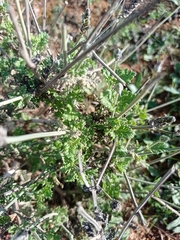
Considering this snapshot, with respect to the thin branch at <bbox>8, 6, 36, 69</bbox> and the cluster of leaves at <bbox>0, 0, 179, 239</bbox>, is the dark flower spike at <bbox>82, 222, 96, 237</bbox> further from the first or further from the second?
the thin branch at <bbox>8, 6, 36, 69</bbox>

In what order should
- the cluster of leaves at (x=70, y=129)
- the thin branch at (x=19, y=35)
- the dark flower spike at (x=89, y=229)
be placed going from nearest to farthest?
1. the thin branch at (x=19, y=35)
2. the dark flower spike at (x=89, y=229)
3. the cluster of leaves at (x=70, y=129)

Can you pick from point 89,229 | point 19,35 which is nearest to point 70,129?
point 89,229

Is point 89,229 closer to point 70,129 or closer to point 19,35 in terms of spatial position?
point 70,129

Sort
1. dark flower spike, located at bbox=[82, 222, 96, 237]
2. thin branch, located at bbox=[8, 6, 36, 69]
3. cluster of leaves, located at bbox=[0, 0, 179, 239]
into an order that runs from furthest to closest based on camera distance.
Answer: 1. cluster of leaves, located at bbox=[0, 0, 179, 239]
2. dark flower spike, located at bbox=[82, 222, 96, 237]
3. thin branch, located at bbox=[8, 6, 36, 69]

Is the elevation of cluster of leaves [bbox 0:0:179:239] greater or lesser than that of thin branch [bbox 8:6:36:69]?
lesser

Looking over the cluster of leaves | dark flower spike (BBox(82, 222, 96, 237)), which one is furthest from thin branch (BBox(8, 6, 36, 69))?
dark flower spike (BBox(82, 222, 96, 237))

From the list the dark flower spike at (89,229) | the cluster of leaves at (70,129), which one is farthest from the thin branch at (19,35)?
the dark flower spike at (89,229)

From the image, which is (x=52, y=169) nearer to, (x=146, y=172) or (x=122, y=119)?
(x=122, y=119)

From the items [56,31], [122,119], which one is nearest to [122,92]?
[122,119]

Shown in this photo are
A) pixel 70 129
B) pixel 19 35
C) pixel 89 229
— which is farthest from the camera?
pixel 70 129

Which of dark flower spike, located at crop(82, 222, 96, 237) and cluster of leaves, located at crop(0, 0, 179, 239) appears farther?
cluster of leaves, located at crop(0, 0, 179, 239)

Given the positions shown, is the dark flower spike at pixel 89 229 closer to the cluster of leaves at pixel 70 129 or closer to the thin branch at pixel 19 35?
the cluster of leaves at pixel 70 129
